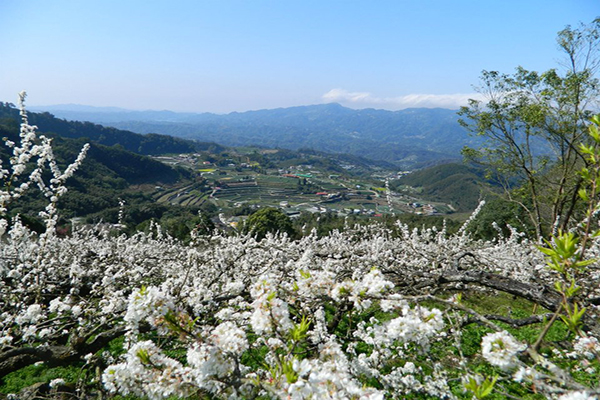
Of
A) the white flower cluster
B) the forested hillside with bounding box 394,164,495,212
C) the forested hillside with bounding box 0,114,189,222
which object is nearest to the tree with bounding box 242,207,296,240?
the forested hillside with bounding box 0,114,189,222

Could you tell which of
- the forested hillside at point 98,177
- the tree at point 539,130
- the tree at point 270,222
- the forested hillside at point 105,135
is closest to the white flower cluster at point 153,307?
the tree at point 539,130

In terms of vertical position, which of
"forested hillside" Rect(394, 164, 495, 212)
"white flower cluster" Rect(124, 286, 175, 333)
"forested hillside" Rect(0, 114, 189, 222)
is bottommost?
"forested hillside" Rect(394, 164, 495, 212)

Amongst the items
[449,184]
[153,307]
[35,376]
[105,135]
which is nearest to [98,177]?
[105,135]

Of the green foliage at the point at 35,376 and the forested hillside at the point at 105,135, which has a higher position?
the forested hillside at the point at 105,135

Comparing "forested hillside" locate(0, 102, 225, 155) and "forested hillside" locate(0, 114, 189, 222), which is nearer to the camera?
"forested hillside" locate(0, 114, 189, 222)

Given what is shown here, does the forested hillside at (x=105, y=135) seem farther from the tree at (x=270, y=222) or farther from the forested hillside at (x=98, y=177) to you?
the tree at (x=270, y=222)

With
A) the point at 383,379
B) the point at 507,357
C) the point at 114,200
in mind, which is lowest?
the point at 114,200

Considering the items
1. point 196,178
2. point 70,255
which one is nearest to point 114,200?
point 196,178

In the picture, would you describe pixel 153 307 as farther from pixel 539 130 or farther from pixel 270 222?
pixel 270 222

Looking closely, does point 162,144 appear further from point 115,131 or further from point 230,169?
point 230,169

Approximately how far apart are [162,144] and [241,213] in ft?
416

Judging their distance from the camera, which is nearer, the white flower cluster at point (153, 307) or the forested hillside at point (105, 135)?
the white flower cluster at point (153, 307)

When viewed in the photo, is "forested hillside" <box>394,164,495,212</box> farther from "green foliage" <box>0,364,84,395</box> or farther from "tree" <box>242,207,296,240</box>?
"green foliage" <box>0,364,84,395</box>

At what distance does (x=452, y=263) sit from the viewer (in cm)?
473
